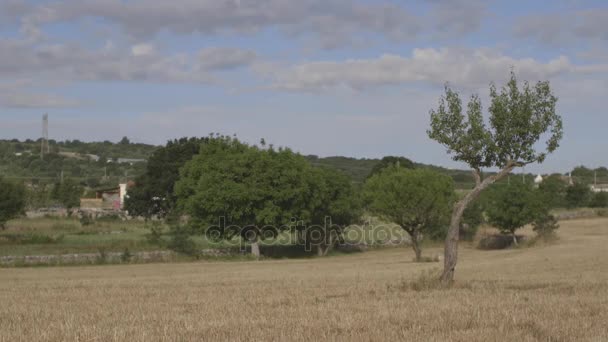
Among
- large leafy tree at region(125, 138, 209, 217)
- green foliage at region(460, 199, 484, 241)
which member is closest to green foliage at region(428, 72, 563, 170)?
green foliage at region(460, 199, 484, 241)

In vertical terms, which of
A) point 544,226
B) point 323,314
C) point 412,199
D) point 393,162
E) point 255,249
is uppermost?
point 393,162

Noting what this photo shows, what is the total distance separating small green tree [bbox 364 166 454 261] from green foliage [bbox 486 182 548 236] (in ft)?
52.2

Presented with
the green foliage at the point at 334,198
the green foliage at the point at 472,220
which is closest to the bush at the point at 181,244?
the green foliage at the point at 334,198

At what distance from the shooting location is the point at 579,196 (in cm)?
13375

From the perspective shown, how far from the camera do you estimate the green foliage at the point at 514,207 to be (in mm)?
70500

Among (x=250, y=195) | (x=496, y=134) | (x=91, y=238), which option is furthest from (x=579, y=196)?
(x=496, y=134)

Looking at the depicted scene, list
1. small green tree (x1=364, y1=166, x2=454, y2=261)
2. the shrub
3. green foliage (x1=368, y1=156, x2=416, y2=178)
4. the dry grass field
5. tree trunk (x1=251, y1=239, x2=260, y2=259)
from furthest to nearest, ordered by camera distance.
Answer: green foliage (x1=368, y1=156, x2=416, y2=178) → tree trunk (x1=251, y1=239, x2=260, y2=259) → the shrub → small green tree (x1=364, y1=166, x2=454, y2=261) → the dry grass field

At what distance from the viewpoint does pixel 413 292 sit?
19562 millimetres

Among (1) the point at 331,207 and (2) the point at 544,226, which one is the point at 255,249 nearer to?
(1) the point at 331,207

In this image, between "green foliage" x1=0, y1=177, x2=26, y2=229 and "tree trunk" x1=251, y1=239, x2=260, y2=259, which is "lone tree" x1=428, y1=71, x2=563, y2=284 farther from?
"green foliage" x1=0, y1=177, x2=26, y2=229

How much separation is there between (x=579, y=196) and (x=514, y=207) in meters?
69.9

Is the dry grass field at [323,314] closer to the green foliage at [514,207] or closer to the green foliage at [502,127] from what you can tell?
the green foliage at [502,127]

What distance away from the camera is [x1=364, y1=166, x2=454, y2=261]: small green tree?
54656 millimetres

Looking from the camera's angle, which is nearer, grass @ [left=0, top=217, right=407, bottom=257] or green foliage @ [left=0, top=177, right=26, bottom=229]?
grass @ [left=0, top=217, right=407, bottom=257]
